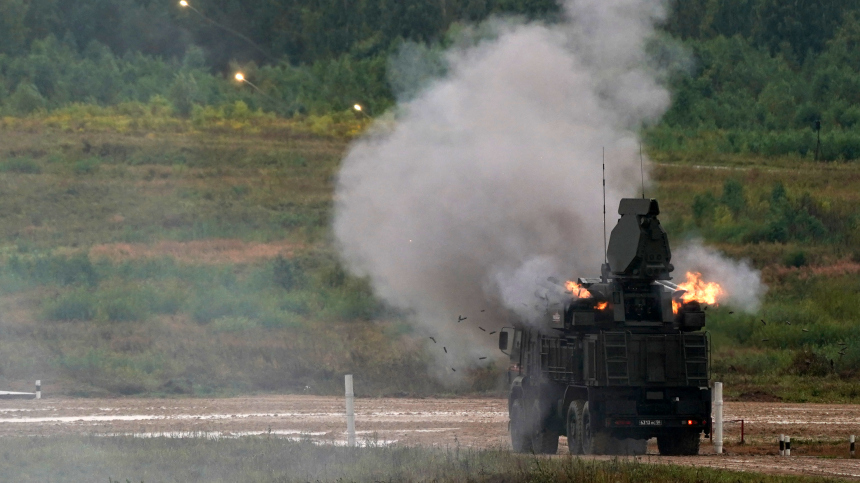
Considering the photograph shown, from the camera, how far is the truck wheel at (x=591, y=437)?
2102 centimetres

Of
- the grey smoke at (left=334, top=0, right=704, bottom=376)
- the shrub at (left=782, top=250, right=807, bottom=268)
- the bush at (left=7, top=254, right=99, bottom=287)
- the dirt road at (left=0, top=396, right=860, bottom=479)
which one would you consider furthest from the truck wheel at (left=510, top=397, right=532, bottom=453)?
the bush at (left=7, top=254, right=99, bottom=287)

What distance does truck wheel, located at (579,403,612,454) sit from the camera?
21016mm

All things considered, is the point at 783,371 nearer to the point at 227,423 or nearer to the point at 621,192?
the point at 621,192

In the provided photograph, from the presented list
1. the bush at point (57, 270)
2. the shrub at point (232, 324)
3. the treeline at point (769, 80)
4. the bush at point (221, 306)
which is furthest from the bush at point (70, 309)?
the treeline at point (769, 80)

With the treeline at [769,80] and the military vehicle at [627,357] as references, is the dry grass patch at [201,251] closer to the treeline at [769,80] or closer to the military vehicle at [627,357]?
the treeline at [769,80]

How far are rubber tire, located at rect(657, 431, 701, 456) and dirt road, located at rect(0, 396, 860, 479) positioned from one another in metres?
0.25

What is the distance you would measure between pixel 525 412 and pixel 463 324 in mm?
7333

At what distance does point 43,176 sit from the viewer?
216 feet

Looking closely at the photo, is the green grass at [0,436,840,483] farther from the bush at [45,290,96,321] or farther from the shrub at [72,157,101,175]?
the shrub at [72,157,101,175]

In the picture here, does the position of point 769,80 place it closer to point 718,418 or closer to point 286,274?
point 286,274

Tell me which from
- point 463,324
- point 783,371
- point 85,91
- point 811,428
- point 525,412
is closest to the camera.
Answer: point 525,412

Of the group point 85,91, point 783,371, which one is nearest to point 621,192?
point 783,371

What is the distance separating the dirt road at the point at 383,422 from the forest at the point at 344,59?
68.0 ft

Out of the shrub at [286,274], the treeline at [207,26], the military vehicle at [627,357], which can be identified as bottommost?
the military vehicle at [627,357]
